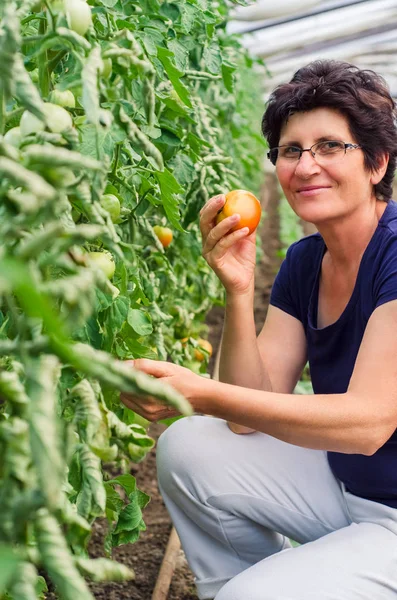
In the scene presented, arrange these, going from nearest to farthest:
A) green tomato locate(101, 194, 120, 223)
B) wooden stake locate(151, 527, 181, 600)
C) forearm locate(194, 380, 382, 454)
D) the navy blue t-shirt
Answer: green tomato locate(101, 194, 120, 223), forearm locate(194, 380, 382, 454), the navy blue t-shirt, wooden stake locate(151, 527, 181, 600)

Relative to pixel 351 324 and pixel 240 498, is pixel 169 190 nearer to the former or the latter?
pixel 351 324

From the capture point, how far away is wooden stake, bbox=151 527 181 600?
2.00 metres

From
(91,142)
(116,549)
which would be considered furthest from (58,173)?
(116,549)

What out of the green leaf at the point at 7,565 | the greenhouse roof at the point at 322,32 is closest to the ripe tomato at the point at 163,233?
the green leaf at the point at 7,565

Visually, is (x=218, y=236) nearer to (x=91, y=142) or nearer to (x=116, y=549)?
(x=91, y=142)

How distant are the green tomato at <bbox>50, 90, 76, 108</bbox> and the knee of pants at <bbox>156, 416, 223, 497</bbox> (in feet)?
3.12

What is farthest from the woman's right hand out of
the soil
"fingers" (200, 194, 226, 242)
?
the soil

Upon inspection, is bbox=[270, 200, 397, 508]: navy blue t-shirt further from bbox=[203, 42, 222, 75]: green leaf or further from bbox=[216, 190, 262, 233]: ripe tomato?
bbox=[203, 42, 222, 75]: green leaf

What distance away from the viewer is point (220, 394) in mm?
1376

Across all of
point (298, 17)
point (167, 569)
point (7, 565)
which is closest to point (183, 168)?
point (167, 569)

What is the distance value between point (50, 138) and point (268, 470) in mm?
1185

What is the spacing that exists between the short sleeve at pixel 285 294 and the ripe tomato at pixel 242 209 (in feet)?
1.03

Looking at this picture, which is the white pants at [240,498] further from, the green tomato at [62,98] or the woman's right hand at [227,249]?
the green tomato at [62,98]

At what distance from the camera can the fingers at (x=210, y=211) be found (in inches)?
67.3
